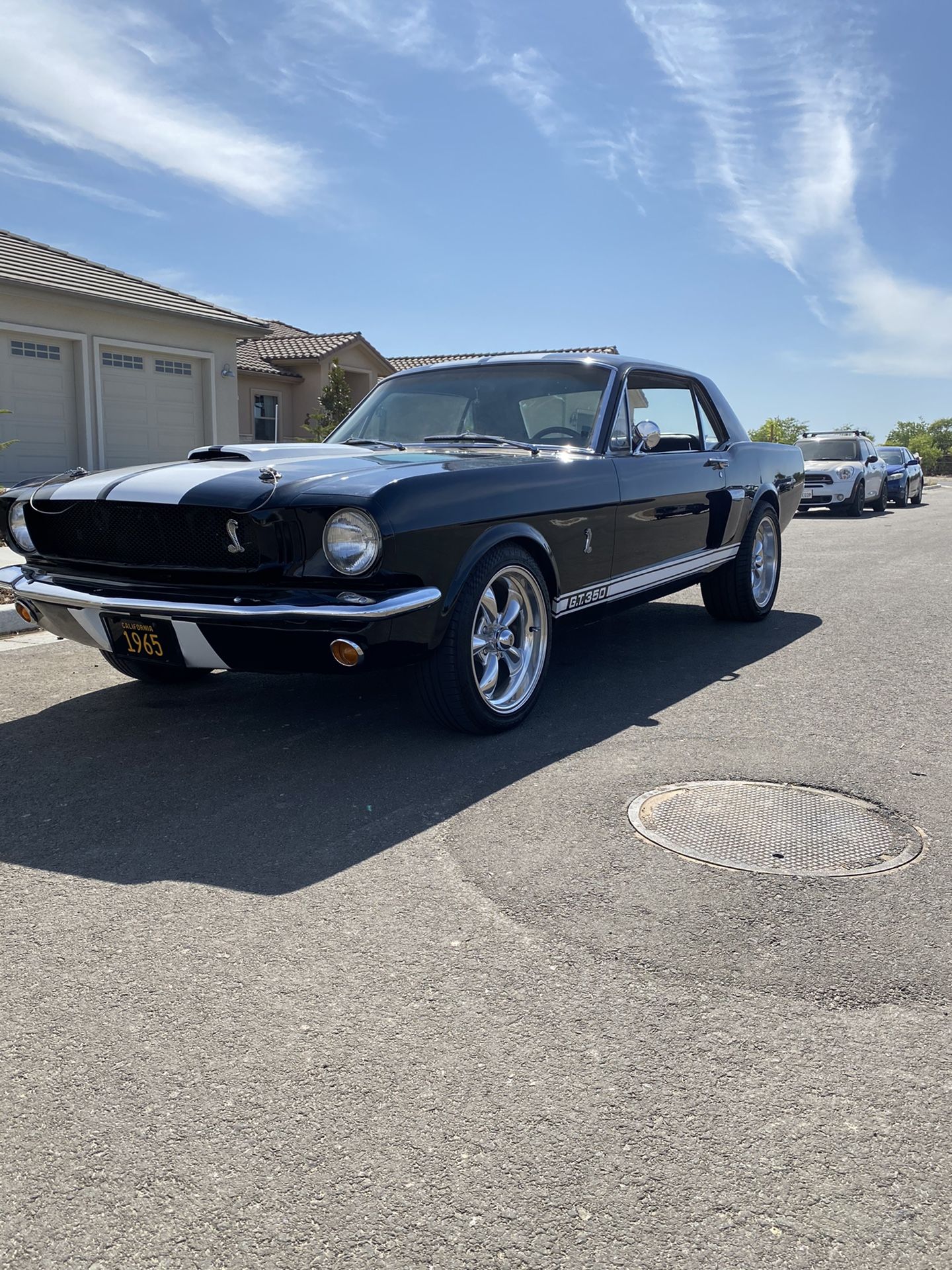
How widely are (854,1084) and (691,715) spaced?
2.84 m

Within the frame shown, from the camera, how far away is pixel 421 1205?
183cm

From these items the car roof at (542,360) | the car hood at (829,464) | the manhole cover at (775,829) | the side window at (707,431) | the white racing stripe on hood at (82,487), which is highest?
the car roof at (542,360)

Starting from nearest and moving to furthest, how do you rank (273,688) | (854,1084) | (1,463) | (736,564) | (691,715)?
(854,1084) < (691,715) < (273,688) < (736,564) < (1,463)

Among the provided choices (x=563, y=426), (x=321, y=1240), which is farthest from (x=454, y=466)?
(x=321, y=1240)

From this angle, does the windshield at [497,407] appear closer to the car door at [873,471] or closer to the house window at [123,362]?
the house window at [123,362]

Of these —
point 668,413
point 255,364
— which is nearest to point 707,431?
point 668,413

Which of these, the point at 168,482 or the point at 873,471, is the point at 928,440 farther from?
the point at 168,482

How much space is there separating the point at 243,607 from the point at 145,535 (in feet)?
2.06

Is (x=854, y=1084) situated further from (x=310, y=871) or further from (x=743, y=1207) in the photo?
(x=310, y=871)

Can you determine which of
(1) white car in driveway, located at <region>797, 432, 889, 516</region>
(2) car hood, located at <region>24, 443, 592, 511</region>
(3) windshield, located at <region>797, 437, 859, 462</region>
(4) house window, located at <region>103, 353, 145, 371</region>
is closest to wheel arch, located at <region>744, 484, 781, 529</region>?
(2) car hood, located at <region>24, 443, 592, 511</region>

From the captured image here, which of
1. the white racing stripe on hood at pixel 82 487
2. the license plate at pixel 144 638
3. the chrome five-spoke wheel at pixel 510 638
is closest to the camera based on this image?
the license plate at pixel 144 638

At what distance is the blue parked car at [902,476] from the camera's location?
25.0m

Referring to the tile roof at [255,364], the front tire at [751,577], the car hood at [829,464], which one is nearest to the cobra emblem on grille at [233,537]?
the front tire at [751,577]

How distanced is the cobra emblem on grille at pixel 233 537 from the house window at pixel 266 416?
23.8m
